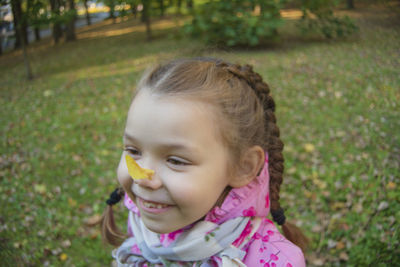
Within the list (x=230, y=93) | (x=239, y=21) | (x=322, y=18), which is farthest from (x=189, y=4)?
(x=230, y=93)

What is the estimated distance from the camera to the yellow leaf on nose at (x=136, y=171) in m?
1.22

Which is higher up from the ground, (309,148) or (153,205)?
(153,205)

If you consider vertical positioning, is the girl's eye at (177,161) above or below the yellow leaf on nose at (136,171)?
above

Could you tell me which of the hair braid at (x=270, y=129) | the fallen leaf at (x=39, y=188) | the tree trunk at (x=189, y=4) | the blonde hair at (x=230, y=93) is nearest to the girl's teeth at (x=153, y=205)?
the blonde hair at (x=230, y=93)

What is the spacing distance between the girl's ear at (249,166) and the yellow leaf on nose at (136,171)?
386mm

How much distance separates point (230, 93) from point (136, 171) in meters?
0.51

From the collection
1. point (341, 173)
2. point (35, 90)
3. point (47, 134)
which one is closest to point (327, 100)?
point (341, 173)

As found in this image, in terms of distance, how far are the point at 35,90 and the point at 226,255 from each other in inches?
358

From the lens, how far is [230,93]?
1.40 meters

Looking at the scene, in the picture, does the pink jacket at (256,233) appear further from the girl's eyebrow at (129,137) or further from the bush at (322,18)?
the bush at (322,18)

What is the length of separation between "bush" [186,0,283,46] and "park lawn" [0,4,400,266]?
944 mm

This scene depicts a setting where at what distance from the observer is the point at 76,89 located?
345 inches

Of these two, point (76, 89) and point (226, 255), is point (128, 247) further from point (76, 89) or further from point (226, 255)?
point (76, 89)

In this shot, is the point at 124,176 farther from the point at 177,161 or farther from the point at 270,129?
the point at 270,129
